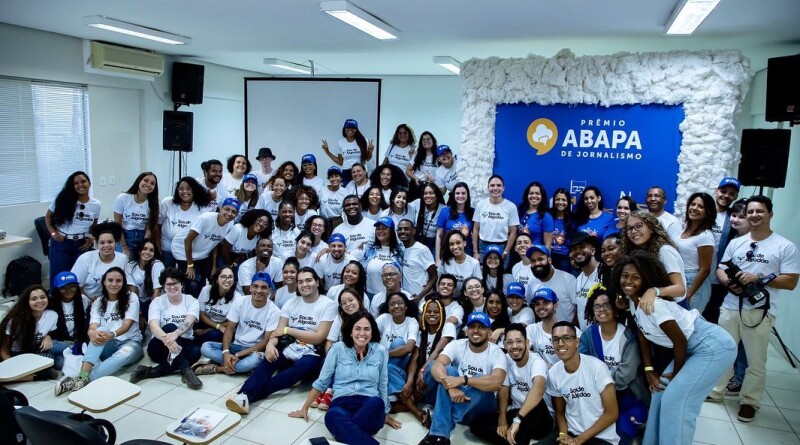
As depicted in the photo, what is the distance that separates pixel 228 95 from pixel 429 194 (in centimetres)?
611

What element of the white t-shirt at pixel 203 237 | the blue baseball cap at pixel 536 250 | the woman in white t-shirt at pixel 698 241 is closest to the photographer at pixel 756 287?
the woman in white t-shirt at pixel 698 241

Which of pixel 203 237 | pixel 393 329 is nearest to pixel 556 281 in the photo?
pixel 393 329

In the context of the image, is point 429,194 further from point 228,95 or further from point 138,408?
point 228,95

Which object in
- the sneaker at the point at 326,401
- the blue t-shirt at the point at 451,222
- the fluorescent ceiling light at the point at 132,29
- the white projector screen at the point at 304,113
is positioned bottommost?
the sneaker at the point at 326,401

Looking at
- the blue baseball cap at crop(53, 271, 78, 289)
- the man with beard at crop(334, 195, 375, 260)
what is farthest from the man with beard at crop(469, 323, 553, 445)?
the blue baseball cap at crop(53, 271, 78, 289)

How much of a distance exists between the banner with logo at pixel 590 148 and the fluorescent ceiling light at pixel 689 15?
107cm

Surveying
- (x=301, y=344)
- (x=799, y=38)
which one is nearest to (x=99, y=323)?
(x=301, y=344)

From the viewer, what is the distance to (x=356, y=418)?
12.2 feet

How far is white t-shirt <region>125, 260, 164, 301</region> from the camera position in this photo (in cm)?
529

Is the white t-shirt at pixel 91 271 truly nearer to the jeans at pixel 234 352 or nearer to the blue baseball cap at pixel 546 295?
the jeans at pixel 234 352

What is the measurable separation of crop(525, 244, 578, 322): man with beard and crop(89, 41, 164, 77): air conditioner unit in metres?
6.10

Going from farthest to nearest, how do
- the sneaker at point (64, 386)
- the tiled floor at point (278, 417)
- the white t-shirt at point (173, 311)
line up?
the white t-shirt at point (173, 311), the sneaker at point (64, 386), the tiled floor at point (278, 417)

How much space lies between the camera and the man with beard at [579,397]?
3369 millimetres

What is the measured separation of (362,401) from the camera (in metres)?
3.86
